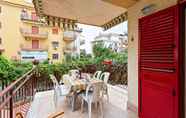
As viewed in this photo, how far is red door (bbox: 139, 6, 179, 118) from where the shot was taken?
2.76m

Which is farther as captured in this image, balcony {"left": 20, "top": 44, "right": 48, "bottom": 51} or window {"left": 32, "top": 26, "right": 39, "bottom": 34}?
window {"left": 32, "top": 26, "right": 39, "bottom": 34}

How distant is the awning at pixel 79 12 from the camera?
15.3 ft

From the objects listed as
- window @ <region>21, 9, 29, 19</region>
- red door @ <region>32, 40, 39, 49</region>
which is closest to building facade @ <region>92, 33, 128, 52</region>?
red door @ <region>32, 40, 39, 49</region>

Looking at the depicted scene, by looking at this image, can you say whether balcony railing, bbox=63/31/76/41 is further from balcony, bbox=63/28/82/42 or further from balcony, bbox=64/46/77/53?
balcony, bbox=64/46/77/53

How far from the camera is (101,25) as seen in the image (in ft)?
23.3

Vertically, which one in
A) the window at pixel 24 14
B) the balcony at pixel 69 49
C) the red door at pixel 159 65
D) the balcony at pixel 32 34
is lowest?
the red door at pixel 159 65

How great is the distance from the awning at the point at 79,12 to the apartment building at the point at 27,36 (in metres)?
16.0

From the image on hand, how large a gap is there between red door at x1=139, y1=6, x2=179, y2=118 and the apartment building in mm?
19089

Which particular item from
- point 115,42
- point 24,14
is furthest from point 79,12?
point 24,14

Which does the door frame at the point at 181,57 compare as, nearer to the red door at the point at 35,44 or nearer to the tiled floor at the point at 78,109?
the tiled floor at the point at 78,109

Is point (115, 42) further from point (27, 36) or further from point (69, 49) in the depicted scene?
point (27, 36)

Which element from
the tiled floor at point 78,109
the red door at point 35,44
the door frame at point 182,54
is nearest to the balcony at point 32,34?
→ the red door at point 35,44

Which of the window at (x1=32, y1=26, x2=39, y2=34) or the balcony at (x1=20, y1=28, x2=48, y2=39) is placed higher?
the window at (x1=32, y1=26, x2=39, y2=34)

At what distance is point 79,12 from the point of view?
Result: 5477mm
